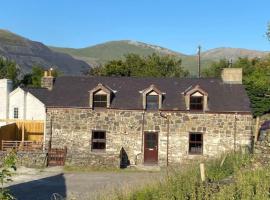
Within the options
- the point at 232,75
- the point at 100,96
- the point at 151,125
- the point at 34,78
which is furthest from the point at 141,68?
the point at 151,125

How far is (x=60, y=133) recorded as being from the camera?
34688mm

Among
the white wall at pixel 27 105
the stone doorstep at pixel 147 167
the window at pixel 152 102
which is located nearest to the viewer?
the stone doorstep at pixel 147 167

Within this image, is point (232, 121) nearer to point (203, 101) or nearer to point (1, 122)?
point (203, 101)

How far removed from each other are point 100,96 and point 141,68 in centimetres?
3917

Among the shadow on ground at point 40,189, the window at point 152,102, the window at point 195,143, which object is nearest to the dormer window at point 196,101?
the window at point 195,143

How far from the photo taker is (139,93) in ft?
117

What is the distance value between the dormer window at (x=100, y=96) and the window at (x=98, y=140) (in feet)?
6.35

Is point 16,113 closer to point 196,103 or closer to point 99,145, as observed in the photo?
point 99,145

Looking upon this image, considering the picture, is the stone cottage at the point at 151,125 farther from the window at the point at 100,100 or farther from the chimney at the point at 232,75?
the chimney at the point at 232,75

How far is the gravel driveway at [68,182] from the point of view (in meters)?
23.8

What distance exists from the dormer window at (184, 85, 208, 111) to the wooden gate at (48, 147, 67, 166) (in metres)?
9.40

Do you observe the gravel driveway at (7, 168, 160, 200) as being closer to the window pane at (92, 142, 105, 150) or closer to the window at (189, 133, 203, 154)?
the window pane at (92, 142, 105, 150)

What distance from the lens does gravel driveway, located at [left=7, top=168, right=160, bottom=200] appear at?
78.0 ft

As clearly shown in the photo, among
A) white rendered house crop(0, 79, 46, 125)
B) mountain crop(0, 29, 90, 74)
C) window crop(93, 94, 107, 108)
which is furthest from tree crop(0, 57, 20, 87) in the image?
window crop(93, 94, 107, 108)
